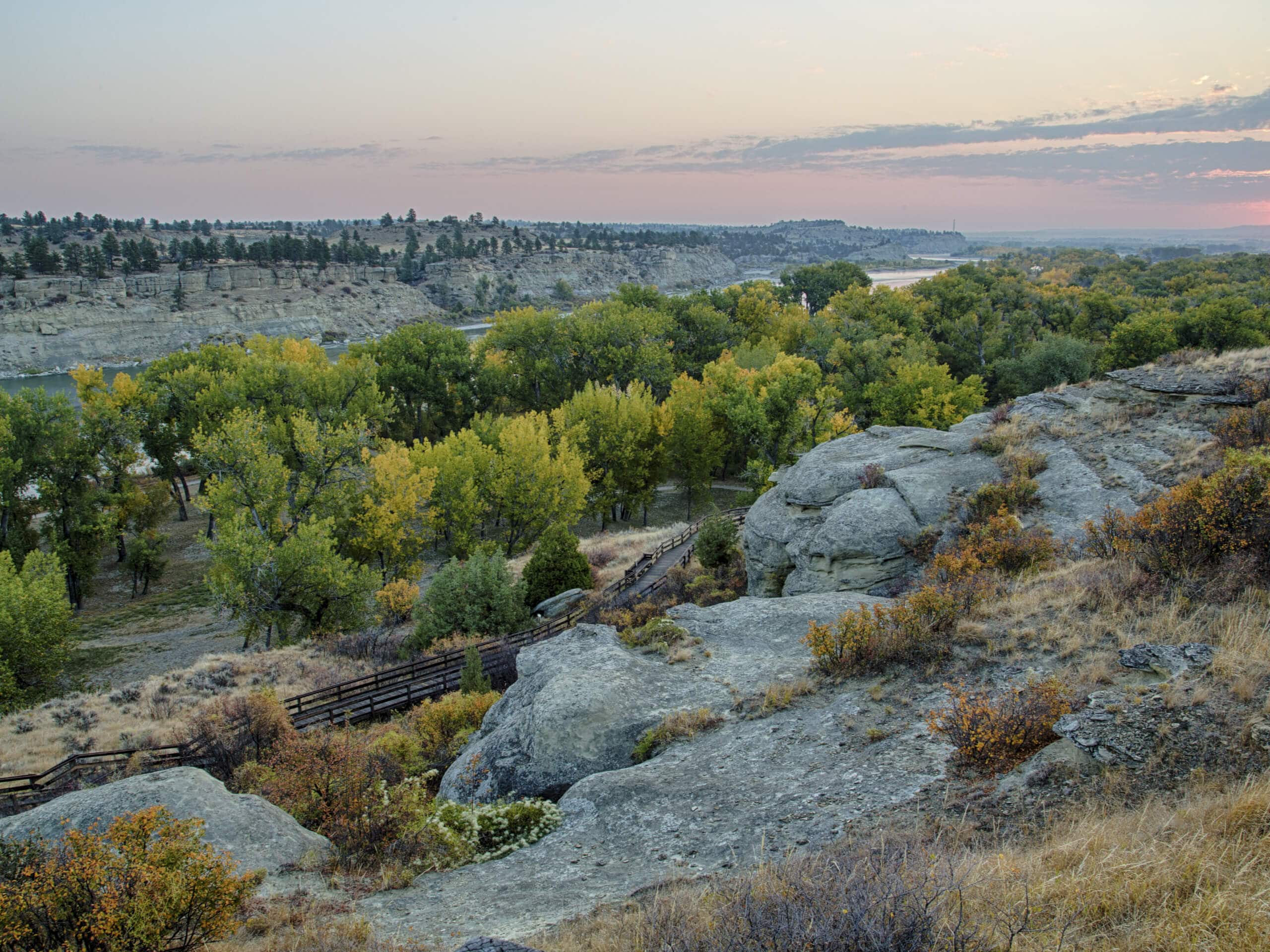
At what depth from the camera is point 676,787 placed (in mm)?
9430

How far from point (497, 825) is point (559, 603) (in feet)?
60.1

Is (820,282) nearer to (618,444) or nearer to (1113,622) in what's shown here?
(618,444)

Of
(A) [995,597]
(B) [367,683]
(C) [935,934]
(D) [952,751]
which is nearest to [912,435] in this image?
(A) [995,597]

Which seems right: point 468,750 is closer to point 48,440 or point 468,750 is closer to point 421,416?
point 48,440

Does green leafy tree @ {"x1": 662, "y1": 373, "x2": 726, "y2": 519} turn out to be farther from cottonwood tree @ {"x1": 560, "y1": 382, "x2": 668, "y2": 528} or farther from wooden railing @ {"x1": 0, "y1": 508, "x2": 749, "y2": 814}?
wooden railing @ {"x1": 0, "y1": 508, "x2": 749, "y2": 814}

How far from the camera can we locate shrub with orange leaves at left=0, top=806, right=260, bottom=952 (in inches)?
231

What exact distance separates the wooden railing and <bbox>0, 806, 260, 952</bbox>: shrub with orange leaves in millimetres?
11033

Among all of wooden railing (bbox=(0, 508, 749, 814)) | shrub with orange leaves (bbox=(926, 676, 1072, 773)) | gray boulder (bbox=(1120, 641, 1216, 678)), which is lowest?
wooden railing (bbox=(0, 508, 749, 814))

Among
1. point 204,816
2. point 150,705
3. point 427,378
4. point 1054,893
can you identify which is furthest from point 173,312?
point 1054,893

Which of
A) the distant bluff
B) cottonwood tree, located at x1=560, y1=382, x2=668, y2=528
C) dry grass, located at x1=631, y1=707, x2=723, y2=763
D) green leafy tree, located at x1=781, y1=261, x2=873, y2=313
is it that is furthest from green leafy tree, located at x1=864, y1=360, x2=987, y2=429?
the distant bluff

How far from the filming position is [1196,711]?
24.4ft

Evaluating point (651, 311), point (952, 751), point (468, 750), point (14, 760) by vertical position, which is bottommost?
point (14, 760)

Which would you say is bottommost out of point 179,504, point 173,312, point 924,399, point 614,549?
point 614,549

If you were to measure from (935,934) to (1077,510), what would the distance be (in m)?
15.7
